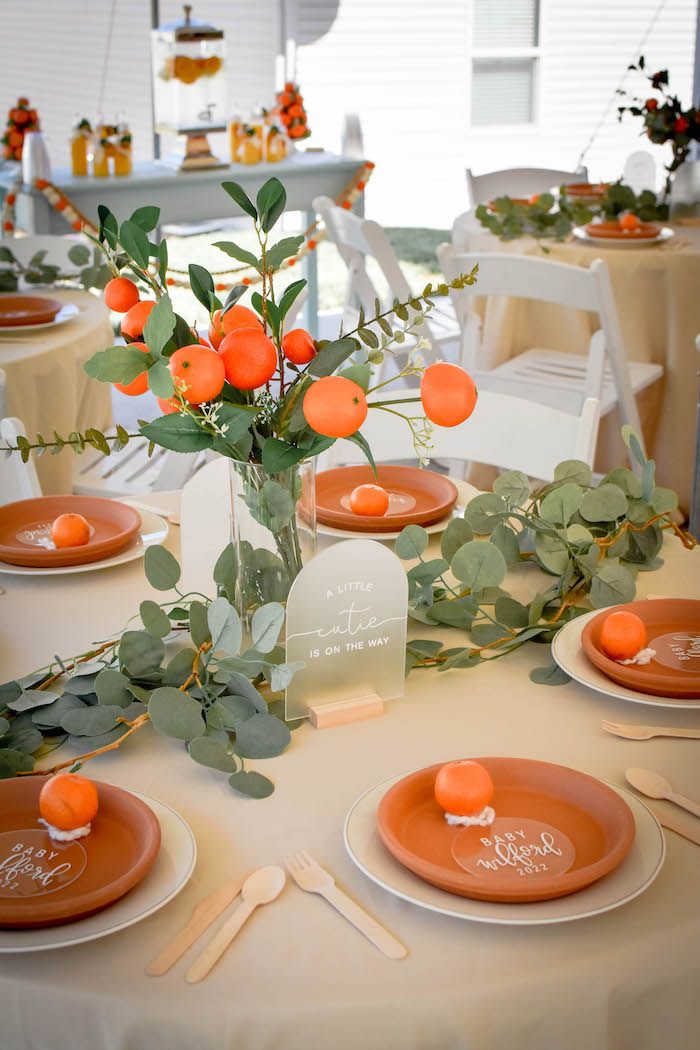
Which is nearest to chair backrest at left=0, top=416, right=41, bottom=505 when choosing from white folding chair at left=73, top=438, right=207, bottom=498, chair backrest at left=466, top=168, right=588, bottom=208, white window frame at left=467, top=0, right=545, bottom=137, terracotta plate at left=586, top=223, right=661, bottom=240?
white folding chair at left=73, top=438, right=207, bottom=498

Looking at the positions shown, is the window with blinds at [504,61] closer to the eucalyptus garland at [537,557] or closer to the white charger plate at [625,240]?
the white charger plate at [625,240]

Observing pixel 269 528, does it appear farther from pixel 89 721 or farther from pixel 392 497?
pixel 392 497

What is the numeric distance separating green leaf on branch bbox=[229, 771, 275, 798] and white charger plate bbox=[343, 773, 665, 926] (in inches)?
3.6

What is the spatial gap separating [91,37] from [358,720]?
16.8 ft

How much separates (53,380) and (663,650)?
1750mm

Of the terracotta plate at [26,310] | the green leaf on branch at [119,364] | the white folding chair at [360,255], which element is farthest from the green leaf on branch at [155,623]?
the white folding chair at [360,255]

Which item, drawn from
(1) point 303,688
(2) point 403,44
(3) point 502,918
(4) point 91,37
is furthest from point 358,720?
(2) point 403,44

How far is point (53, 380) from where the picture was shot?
270cm

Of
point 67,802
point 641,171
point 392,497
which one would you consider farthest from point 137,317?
point 641,171

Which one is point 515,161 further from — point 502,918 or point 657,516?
point 502,918

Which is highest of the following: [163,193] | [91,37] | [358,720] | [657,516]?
[91,37]

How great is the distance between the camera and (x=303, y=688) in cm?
119

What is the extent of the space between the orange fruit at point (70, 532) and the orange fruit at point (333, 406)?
0.61m

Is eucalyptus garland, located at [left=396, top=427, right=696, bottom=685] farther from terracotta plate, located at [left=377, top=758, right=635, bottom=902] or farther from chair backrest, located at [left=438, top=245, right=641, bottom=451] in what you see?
chair backrest, located at [left=438, top=245, right=641, bottom=451]
